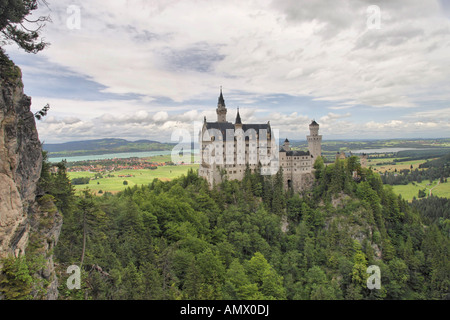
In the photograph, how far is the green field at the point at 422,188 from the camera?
148188mm

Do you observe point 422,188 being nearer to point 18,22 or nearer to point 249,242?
point 249,242

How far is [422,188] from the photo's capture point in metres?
161

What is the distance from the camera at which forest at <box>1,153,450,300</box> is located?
27.3 m

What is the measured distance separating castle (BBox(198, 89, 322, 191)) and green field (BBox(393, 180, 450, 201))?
103470mm

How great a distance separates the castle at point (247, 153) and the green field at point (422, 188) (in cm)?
10347

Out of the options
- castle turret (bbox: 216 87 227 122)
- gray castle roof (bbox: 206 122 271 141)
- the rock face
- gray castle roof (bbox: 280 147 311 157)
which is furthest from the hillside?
castle turret (bbox: 216 87 227 122)

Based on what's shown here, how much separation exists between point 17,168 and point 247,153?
186 ft

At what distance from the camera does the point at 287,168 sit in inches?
2837

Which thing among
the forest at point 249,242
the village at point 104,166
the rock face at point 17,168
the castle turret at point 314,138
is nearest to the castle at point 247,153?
the castle turret at point 314,138
